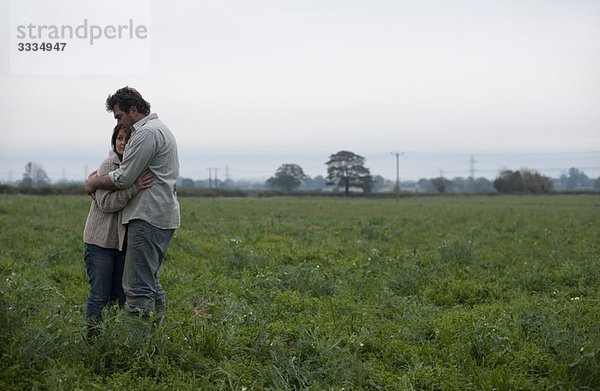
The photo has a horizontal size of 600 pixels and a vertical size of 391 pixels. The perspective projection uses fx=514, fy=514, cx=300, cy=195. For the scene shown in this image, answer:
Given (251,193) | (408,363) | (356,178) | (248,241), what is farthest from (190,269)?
(356,178)

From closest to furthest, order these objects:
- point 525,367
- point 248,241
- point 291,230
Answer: point 525,367, point 248,241, point 291,230

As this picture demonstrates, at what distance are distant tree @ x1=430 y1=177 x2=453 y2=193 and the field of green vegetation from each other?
91272 millimetres

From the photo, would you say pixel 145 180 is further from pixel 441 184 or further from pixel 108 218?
pixel 441 184

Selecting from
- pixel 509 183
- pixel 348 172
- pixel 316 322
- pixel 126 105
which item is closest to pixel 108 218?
pixel 126 105

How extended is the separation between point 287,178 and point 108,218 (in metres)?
85.4

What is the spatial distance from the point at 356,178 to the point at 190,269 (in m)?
78.1

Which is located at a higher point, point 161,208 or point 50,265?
point 161,208

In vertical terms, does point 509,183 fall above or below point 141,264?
above

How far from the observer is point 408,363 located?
12.7 feet

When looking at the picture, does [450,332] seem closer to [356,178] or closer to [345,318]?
[345,318]

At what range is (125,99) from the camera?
3.86 meters

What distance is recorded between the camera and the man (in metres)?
3.71

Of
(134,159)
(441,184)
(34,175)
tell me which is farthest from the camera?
(441,184)

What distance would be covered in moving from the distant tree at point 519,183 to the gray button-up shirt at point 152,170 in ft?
279
